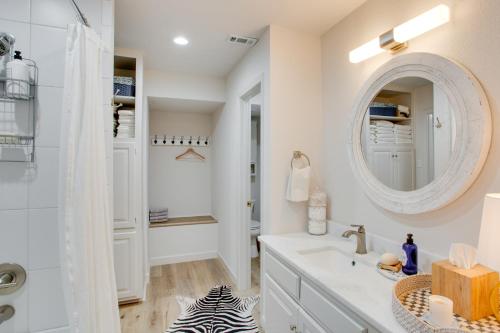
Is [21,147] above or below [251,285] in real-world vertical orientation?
above

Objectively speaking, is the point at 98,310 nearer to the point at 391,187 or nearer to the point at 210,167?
the point at 391,187

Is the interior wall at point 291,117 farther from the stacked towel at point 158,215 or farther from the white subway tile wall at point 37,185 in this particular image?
the stacked towel at point 158,215

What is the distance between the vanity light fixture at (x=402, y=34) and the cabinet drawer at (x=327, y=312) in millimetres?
1408

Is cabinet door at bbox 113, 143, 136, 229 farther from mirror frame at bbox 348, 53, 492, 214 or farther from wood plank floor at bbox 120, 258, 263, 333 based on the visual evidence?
mirror frame at bbox 348, 53, 492, 214

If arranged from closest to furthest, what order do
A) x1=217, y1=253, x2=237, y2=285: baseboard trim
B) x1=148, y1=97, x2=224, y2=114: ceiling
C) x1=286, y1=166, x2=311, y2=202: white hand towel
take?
x1=286, y1=166, x2=311, y2=202: white hand towel, x1=217, y1=253, x2=237, y2=285: baseboard trim, x1=148, y1=97, x2=224, y2=114: ceiling

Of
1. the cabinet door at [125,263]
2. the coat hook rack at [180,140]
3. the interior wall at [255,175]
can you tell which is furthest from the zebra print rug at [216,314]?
the coat hook rack at [180,140]

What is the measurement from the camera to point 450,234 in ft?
4.20

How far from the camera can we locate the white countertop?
99 centimetres

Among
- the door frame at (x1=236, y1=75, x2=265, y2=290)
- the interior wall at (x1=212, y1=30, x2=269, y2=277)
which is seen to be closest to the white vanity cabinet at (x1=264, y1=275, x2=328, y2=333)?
the door frame at (x1=236, y1=75, x2=265, y2=290)

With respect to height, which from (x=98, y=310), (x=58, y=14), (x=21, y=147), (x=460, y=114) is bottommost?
(x=98, y=310)

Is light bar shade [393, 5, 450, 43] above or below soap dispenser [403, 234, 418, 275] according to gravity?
above

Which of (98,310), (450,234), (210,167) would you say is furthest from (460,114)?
(210,167)

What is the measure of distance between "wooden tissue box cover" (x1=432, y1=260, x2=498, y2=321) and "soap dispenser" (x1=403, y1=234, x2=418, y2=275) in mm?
320

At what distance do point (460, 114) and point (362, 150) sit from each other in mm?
613
